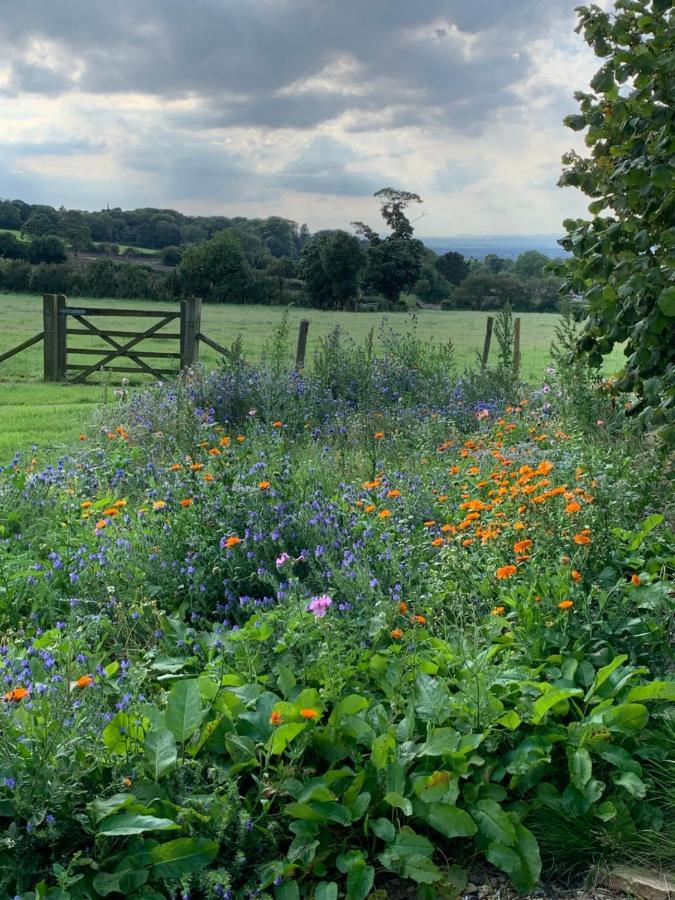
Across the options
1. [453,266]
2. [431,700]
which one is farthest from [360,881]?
[453,266]

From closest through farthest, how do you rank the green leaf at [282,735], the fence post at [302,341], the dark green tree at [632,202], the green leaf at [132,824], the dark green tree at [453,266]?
the green leaf at [132,824]
the green leaf at [282,735]
the dark green tree at [632,202]
the fence post at [302,341]
the dark green tree at [453,266]

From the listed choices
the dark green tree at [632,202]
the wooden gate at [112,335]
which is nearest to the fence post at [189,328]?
the wooden gate at [112,335]

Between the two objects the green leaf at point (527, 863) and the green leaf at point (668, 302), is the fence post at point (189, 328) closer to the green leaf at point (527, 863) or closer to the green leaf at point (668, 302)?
the green leaf at point (668, 302)

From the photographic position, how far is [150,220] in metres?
41.8

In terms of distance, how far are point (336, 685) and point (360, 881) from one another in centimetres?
74

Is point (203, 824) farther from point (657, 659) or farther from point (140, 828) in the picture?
point (657, 659)

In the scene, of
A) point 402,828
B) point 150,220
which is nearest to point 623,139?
point 402,828

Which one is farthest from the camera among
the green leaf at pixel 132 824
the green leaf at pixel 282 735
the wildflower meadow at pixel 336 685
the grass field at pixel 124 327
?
the grass field at pixel 124 327

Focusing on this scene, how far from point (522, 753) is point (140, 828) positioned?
130 cm

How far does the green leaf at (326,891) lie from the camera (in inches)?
94.6

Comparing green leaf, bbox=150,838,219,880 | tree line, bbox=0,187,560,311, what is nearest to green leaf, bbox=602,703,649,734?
green leaf, bbox=150,838,219,880

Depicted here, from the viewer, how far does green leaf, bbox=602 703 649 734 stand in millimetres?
2811

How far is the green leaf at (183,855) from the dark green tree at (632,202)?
2.53 meters

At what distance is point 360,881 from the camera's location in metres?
2.44
